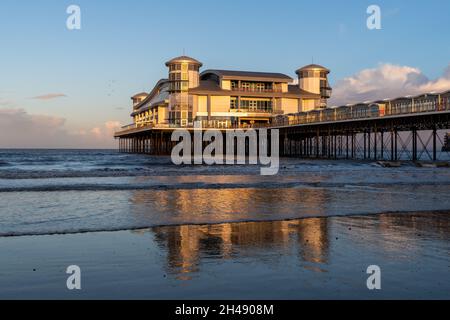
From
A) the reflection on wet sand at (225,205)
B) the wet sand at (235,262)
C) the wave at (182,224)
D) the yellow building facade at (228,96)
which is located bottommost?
the wet sand at (235,262)

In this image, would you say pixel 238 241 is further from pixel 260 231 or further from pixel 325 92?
pixel 325 92

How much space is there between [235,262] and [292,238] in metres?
1.85

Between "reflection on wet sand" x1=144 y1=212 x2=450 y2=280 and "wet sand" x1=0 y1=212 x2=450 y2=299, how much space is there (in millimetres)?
15

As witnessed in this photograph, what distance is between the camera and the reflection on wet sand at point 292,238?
20.6 feet

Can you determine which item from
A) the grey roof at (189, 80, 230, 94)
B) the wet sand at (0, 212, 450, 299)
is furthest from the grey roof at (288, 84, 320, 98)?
the wet sand at (0, 212, 450, 299)

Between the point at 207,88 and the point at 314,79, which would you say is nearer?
the point at 207,88

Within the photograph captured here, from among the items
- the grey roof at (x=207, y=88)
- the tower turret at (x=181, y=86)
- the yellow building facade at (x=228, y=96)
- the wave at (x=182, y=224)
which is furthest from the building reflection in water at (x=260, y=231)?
the grey roof at (x=207, y=88)

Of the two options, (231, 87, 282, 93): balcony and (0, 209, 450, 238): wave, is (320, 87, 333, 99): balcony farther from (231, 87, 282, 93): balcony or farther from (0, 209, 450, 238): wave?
(0, 209, 450, 238): wave

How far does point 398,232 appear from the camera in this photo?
825 cm

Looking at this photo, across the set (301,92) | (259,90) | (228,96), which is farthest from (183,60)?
(301,92)

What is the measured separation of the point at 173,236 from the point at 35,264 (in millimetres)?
2455

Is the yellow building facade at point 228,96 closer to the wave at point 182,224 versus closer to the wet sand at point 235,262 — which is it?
the wave at point 182,224

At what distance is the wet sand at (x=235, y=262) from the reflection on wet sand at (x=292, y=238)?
0.05ft

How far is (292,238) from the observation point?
25.1ft
